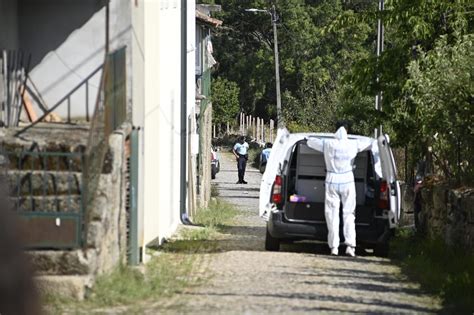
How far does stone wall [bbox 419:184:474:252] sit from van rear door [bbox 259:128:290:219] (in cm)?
234

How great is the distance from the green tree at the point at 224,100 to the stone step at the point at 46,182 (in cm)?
5663

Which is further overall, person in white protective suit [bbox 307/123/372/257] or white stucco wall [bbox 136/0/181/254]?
person in white protective suit [bbox 307/123/372/257]

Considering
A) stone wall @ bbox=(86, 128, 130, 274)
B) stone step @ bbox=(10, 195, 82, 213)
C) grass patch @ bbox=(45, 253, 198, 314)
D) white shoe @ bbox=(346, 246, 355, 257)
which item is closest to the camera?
grass patch @ bbox=(45, 253, 198, 314)

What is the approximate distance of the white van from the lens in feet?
47.6

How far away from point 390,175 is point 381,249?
1032 millimetres

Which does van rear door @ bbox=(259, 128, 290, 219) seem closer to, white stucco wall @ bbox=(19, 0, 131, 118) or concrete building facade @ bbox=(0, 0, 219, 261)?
concrete building facade @ bbox=(0, 0, 219, 261)

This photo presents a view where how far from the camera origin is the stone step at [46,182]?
31.6 ft

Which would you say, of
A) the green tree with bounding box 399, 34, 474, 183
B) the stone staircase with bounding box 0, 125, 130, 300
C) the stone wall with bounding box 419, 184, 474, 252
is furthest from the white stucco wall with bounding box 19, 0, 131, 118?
the green tree with bounding box 399, 34, 474, 183

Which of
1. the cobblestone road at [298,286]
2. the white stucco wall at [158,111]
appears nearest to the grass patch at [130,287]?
the cobblestone road at [298,286]

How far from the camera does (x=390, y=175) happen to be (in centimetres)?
1478

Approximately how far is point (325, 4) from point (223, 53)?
7888mm

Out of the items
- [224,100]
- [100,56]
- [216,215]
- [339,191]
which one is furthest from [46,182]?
[224,100]

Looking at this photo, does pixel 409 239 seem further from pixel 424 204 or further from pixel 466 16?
pixel 466 16

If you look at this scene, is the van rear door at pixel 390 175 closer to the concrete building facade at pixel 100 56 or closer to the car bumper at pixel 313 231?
the car bumper at pixel 313 231
